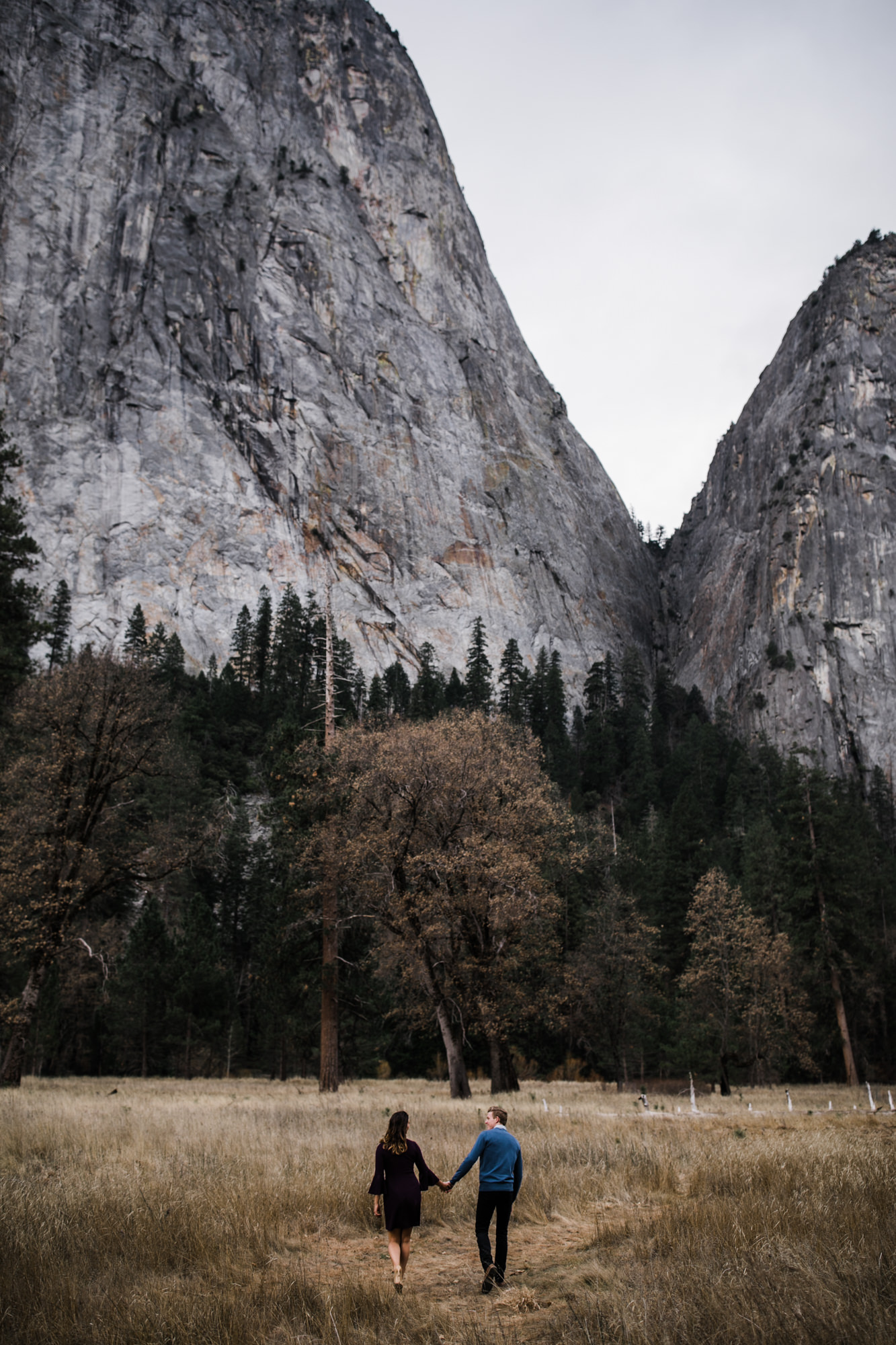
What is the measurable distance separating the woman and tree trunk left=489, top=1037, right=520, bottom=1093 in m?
19.2

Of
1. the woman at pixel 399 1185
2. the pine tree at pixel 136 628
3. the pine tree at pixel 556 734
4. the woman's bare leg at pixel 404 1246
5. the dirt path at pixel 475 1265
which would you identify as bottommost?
the dirt path at pixel 475 1265

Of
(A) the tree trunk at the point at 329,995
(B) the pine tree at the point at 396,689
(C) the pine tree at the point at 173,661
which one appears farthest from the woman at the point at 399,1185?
(B) the pine tree at the point at 396,689

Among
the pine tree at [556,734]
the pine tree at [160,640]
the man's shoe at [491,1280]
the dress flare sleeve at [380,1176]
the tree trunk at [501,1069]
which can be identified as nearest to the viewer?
the man's shoe at [491,1280]

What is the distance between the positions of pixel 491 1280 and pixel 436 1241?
2092mm

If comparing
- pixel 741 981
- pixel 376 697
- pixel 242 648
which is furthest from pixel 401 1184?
pixel 242 648

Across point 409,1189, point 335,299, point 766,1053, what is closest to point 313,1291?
point 409,1189

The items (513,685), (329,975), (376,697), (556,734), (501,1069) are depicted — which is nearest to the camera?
(329,975)

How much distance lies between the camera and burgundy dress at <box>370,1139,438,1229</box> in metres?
7.05

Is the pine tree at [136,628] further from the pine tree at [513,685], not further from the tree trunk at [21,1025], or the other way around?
the tree trunk at [21,1025]

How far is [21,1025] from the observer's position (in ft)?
68.4

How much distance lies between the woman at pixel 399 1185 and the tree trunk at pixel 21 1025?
16577mm

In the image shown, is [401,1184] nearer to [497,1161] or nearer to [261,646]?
[497,1161]

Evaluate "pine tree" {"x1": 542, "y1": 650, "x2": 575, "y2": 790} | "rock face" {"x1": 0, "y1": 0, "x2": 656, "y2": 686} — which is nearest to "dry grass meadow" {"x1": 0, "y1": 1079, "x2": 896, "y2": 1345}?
"pine tree" {"x1": 542, "y1": 650, "x2": 575, "y2": 790}

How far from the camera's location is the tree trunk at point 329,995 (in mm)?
24547
